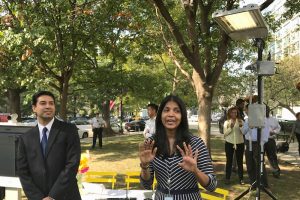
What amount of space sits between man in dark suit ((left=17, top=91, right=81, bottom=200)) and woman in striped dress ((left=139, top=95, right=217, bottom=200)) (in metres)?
1.16

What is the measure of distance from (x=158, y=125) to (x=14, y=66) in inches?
475

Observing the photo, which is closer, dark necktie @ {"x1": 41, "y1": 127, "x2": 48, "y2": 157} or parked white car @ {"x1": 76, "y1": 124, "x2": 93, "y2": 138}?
dark necktie @ {"x1": 41, "y1": 127, "x2": 48, "y2": 157}

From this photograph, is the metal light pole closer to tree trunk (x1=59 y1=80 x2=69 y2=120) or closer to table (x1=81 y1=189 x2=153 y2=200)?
table (x1=81 y1=189 x2=153 y2=200)

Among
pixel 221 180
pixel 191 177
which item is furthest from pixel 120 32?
pixel 191 177

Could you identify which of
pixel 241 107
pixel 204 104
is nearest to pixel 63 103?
pixel 204 104

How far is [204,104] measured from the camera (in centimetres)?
1108

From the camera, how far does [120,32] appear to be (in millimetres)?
19250

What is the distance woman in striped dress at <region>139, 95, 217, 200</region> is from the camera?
121 inches

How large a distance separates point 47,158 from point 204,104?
7427 millimetres

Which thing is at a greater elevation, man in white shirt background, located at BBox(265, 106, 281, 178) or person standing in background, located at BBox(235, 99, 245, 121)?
person standing in background, located at BBox(235, 99, 245, 121)

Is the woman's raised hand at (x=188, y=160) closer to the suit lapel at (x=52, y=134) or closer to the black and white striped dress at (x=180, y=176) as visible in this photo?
the black and white striped dress at (x=180, y=176)

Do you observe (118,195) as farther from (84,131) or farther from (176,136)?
(84,131)

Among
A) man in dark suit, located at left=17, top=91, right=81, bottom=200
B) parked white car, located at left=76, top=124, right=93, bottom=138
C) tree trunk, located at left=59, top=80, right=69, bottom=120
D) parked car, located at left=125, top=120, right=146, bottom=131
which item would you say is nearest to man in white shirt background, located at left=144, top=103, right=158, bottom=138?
man in dark suit, located at left=17, top=91, right=81, bottom=200

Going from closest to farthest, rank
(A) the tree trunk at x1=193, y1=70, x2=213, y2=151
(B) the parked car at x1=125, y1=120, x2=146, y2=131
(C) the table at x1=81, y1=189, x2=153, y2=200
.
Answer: (C) the table at x1=81, y1=189, x2=153, y2=200 < (A) the tree trunk at x1=193, y1=70, x2=213, y2=151 < (B) the parked car at x1=125, y1=120, x2=146, y2=131
